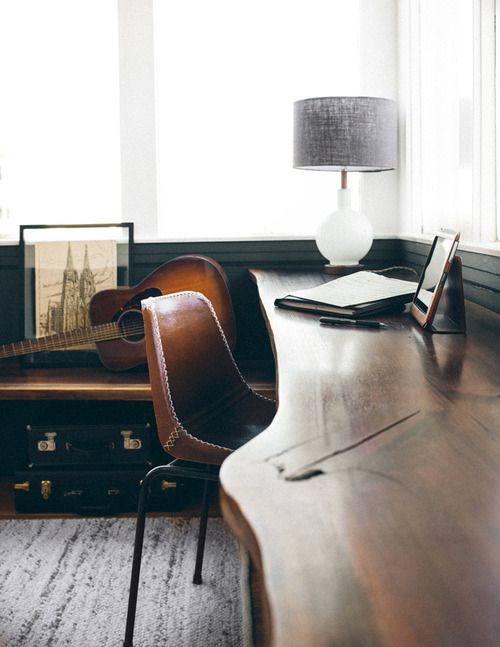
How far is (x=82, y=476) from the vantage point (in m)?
2.76

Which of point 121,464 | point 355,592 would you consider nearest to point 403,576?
point 355,592

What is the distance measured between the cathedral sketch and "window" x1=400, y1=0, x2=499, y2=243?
1276 millimetres

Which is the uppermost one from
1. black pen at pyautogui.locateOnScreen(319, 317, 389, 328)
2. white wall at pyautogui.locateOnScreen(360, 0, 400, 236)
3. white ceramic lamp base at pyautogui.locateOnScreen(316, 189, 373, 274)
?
white wall at pyautogui.locateOnScreen(360, 0, 400, 236)

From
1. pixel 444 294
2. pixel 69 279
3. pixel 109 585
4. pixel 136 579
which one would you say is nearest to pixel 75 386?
pixel 69 279

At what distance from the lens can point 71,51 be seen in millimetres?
3229

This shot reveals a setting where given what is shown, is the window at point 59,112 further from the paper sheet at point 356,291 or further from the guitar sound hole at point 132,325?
the paper sheet at point 356,291

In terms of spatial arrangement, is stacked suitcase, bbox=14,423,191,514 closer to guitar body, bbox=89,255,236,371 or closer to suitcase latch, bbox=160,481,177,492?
suitcase latch, bbox=160,481,177,492

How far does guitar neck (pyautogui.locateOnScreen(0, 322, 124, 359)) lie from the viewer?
286cm

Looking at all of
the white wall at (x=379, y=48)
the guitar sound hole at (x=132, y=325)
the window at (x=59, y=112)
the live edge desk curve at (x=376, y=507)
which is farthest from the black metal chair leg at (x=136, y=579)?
the white wall at (x=379, y=48)

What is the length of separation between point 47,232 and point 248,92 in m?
1.04

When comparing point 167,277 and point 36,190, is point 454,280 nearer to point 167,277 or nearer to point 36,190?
point 167,277

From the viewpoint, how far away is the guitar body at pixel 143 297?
9.50ft

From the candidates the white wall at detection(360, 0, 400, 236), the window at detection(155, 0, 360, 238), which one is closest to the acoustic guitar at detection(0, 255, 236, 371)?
the window at detection(155, 0, 360, 238)

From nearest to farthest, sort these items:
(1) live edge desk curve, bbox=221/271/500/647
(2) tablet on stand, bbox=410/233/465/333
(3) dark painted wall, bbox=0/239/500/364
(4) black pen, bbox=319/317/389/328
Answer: (1) live edge desk curve, bbox=221/271/500/647
(2) tablet on stand, bbox=410/233/465/333
(4) black pen, bbox=319/317/389/328
(3) dark painted wall, bbox=0/239/500/364
